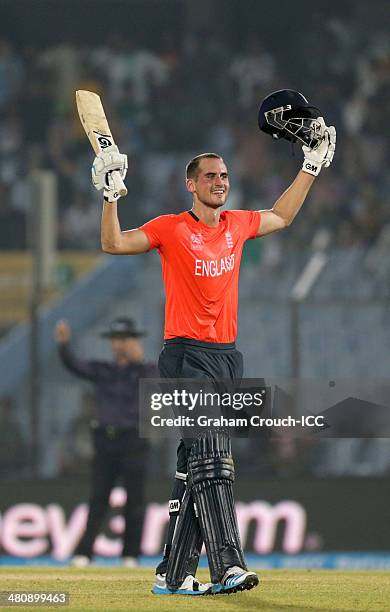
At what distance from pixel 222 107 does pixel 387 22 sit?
274cm

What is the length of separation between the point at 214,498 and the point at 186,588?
446 mm

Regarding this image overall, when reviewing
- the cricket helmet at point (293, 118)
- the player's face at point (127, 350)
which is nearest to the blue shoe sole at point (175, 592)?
the cricket helmet at point (293, 118)

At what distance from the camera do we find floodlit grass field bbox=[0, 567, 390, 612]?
Result: 5711 millimetres

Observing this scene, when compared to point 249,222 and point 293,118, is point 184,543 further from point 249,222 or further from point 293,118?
point 293,118

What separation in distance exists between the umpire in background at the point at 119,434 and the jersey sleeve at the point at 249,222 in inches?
202

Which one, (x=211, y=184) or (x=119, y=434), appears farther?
(x=119, y=434)

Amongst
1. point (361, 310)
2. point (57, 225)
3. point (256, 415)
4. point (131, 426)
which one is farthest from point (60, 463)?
point (256, 415)

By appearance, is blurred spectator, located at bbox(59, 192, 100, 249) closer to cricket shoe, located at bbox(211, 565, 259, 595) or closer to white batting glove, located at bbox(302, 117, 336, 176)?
white batting glove, located at bbox(302, 117, 336, 176)

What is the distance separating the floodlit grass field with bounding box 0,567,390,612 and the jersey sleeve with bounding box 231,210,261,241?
1607 millimetres

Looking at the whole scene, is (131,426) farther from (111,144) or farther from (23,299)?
(111,144)

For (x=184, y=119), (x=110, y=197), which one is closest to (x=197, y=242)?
(x=110, y=197)

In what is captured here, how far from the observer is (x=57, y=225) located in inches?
662

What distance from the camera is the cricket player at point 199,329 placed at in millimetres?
5945

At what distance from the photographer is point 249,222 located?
645 cm
